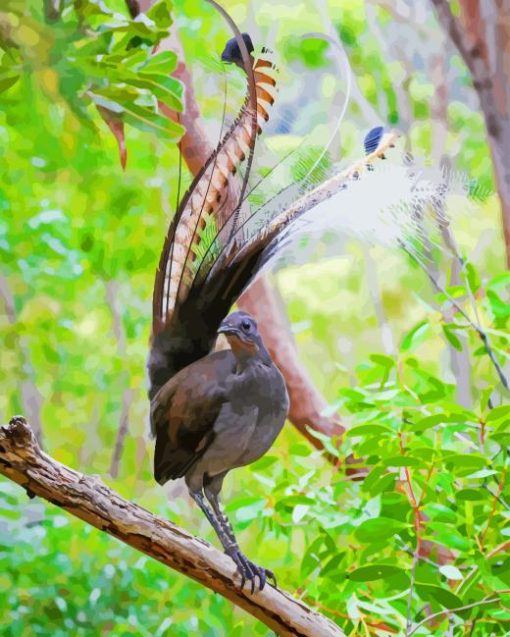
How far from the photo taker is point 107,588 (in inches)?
59.8

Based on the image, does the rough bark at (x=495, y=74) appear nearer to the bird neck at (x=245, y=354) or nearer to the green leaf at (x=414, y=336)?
the green leaf at (x=414, y=336)

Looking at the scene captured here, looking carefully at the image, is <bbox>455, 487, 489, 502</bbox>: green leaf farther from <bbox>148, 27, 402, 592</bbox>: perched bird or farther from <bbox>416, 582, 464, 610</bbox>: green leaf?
<bbox>148, 27, 402, 592</bbox>: perched bird

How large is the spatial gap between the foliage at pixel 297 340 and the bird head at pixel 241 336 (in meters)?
0.20

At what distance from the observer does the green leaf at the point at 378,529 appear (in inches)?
43.3

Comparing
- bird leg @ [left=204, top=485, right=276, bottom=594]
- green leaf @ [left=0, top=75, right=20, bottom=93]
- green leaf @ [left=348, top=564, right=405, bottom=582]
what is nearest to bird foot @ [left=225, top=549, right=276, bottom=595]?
bird leg @ [left=204, top=485, right=276, bottom=594]

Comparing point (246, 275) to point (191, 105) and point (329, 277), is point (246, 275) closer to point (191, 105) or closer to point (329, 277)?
point (191, 105)

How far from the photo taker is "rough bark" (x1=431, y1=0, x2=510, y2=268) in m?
1.57

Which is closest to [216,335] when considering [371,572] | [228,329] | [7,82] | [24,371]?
[228,329]

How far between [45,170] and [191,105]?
12.3 inches

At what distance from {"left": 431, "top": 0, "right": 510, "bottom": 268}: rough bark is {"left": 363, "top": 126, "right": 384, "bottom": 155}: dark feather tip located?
1.11ft

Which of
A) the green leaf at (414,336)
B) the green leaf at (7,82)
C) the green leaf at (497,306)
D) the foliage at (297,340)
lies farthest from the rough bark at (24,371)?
the green leaf at (497,306)

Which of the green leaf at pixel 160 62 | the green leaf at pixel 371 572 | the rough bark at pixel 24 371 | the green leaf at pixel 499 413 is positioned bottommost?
the rough bark at pixel 24 371

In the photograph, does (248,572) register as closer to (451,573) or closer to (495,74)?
(451,573)

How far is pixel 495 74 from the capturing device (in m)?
1.57
